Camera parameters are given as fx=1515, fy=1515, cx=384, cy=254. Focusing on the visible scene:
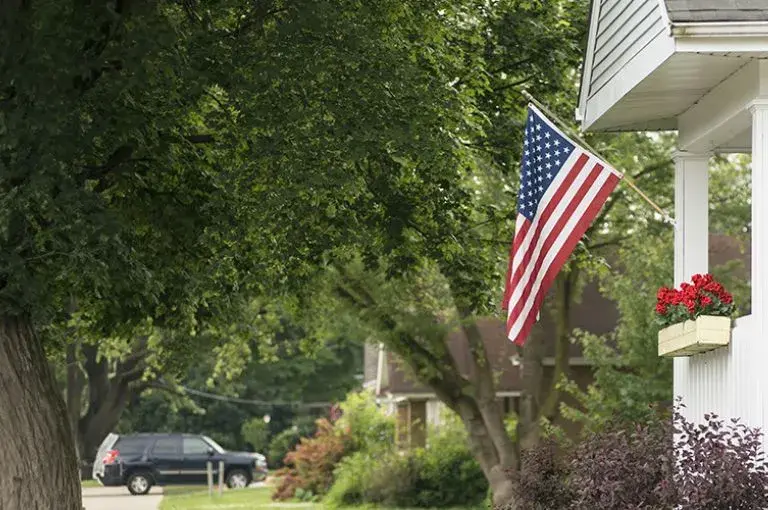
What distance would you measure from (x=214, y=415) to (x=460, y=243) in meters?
61.2

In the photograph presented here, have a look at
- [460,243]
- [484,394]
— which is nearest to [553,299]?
[484,394]

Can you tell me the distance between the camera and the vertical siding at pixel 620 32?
11141 millimetres

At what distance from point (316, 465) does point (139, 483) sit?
7733 mm

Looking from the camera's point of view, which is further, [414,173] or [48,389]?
[414,173]

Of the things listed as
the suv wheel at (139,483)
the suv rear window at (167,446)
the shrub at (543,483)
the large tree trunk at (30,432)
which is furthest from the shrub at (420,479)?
the shrub at (543,483)

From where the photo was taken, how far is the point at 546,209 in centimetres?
1233

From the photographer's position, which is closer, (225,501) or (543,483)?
(543,483)

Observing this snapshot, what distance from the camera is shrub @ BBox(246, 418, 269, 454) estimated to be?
75625 mm

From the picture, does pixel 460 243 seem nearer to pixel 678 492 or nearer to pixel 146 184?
pixel 146 184

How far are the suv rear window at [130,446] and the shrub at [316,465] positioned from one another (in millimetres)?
6703

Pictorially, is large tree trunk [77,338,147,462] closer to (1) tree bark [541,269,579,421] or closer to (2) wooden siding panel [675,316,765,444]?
(1) tree bark [541,269,579,421]

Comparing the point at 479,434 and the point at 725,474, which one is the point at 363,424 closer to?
the point at 479,434

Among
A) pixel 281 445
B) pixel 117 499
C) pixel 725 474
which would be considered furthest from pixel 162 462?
pixel 725 474

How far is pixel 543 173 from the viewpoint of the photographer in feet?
40.9
